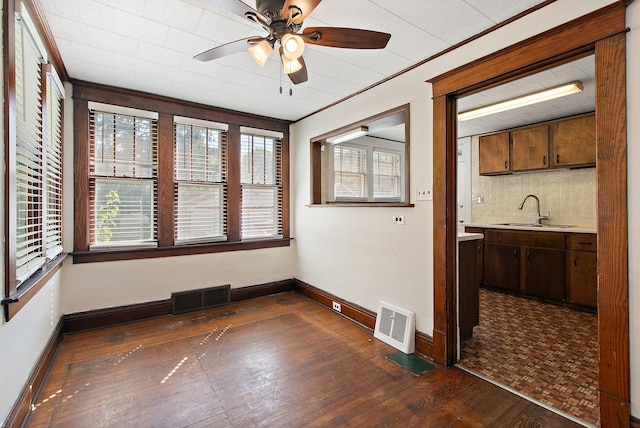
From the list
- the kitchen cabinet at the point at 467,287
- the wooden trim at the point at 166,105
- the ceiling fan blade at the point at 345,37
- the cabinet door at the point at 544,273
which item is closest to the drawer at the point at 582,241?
the cabinet door at the point at 544,273

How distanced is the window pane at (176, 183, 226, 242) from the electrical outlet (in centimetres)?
254

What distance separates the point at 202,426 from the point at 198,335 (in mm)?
1369

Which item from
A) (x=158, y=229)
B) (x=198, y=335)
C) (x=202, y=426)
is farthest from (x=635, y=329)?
(x=158, y=229)

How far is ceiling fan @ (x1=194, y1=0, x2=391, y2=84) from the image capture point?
1606 millimetres

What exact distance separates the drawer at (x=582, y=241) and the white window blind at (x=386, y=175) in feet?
8.74

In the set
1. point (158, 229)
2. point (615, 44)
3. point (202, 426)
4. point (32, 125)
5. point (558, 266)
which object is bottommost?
point (202, 426)

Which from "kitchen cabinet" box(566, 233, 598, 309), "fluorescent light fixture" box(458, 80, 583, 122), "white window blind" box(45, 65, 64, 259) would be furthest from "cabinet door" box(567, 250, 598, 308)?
"white window blind" box(45, 65, 64, 259)

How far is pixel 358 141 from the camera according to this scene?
205 inches

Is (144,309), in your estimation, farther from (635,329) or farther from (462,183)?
(462,183)

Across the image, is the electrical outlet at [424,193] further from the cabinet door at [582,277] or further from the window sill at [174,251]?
the cabinet door at [582,277]

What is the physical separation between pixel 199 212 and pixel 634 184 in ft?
12.9

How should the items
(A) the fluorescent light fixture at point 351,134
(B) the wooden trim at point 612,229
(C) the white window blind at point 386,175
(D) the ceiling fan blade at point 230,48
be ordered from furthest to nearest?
(C) the white window blind at point 386,175, (A) the fluorescent light fixture at point 351,134, (D) the ceiling fan blade at point 230,48, (B) the wooden trim at point 612,229

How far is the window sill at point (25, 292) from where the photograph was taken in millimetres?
1614

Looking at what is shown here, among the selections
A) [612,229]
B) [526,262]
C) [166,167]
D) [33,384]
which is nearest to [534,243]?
[526,262]
